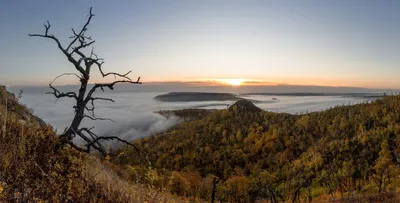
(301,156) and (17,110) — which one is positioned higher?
(17,110)

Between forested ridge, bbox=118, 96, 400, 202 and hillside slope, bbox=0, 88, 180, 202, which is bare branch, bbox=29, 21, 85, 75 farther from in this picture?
forested ridge, bbox=118, 96, 400, 202

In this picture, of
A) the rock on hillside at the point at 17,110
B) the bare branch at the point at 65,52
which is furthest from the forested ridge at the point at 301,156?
the bare branch at the point at 65,52

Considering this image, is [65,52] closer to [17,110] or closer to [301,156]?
[17,110]

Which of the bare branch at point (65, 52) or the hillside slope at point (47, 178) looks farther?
the bare branch at point (65, 52)

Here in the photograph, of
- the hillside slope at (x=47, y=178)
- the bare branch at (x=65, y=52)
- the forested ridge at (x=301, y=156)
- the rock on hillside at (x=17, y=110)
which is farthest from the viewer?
the forested ridge at (x=301, y=156)

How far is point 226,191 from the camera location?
342 ft

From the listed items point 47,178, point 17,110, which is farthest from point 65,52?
point 17,110

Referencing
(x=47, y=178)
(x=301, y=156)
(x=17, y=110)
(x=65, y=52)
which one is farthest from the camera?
(x=301, y=156)

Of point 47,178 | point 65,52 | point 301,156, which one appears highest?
point 65,52

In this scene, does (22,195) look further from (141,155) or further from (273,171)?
(273,171)

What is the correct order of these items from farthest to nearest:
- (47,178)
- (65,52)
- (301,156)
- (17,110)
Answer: (301,156)
(17,110)
(65,52)
(47,178)

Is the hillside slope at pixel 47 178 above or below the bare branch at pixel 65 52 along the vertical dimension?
below

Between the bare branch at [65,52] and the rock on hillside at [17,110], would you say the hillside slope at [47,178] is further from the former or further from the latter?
the rock on hillside at [17,110]

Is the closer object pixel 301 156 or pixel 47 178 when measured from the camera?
pixel 47 178
